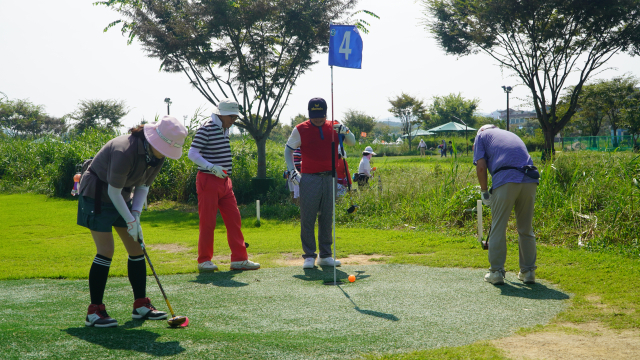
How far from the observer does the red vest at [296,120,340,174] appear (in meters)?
5.87

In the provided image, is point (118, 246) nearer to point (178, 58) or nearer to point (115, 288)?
point (115, 288)

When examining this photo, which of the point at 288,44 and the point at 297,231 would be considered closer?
the point at 297,231

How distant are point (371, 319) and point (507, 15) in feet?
54.0

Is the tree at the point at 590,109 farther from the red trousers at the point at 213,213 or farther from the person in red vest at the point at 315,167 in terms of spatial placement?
the red trousers at the point at 213,213

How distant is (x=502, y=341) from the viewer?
3301mm

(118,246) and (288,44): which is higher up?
(288,44)

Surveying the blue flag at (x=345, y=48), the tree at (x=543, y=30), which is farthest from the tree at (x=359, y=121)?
the blue flag at (x=345, y=48)

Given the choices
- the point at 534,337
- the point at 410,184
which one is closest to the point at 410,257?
the point at 534,337

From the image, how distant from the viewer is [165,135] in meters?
3.59

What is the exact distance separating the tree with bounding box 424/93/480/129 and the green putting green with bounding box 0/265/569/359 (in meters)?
55.8

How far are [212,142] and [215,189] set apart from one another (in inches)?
23.3

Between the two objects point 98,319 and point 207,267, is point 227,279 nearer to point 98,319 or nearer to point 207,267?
Result: point 207,267

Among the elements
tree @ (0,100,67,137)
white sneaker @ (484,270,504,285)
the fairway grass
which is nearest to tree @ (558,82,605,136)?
the fairway grass

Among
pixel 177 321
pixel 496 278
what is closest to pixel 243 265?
pixel 177 321
